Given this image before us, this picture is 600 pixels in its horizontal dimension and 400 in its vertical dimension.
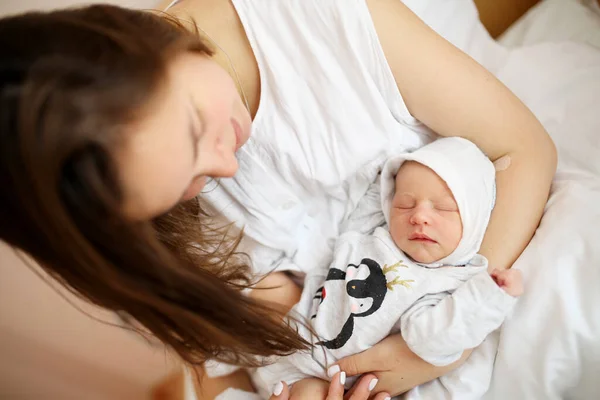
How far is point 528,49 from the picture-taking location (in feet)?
3.35

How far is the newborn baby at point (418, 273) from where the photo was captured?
747 millimetres

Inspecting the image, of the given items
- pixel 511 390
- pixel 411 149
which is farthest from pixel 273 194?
pixel 511 390

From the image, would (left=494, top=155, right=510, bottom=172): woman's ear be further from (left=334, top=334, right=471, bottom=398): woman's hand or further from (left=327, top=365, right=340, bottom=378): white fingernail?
(left=327, top=365, right=340, bottom=378): white fingernail

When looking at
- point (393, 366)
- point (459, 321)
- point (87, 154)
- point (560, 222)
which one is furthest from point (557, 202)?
point (87, 154)

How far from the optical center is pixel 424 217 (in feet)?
2.57

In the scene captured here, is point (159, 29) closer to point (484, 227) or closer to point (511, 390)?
point (484, 227)

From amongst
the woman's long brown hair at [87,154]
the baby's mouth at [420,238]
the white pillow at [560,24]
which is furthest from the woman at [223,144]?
the white pillow at [560,24]

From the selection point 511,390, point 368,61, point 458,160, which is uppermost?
Result: point 368,61

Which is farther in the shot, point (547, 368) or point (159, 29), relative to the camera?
point (547, 368)

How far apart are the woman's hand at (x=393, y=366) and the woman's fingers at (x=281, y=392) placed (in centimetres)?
11

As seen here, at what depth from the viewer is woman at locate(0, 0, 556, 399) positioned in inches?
19.6

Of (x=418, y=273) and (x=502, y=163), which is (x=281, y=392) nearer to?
(x=418, y=273)

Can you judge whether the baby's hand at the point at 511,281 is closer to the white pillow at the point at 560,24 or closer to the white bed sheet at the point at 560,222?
the white bed sheet at the point at 560,222

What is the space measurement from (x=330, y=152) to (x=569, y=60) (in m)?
0.53
